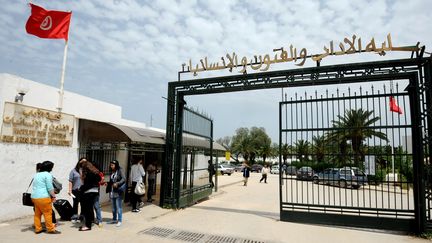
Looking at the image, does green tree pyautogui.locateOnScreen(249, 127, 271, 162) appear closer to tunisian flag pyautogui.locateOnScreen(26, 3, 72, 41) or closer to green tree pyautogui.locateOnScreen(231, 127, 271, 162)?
green tree pyautogui.locateOnScreen(231, 127, 271, 162)

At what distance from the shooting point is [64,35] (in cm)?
→ 1021

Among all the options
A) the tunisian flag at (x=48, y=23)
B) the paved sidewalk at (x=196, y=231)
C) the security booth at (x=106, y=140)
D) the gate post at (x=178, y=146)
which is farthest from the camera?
the gate post at (x=178, y=146)

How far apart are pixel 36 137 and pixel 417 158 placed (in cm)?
1030

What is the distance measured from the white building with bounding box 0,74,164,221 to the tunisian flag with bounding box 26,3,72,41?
1719mm

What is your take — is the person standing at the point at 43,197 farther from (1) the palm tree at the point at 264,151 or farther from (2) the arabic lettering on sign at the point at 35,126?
(1) the palm tree at the point at 264,151

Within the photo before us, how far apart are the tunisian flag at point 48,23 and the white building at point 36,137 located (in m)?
1.72

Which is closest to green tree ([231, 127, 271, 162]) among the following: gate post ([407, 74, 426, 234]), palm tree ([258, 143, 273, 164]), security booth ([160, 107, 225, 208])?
palm tree ([258, 143, 273, 164])

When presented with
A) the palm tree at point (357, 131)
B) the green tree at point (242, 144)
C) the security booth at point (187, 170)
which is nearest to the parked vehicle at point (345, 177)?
the palm tree at point (357, 131)

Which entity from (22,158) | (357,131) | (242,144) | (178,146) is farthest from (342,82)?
(242,144)

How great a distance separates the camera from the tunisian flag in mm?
9656

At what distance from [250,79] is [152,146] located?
16.3ft

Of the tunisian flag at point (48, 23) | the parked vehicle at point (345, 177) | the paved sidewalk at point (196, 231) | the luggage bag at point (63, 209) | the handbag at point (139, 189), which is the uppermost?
the tunisian flag at point (48, 23)

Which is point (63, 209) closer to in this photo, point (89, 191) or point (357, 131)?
point (89, 191)

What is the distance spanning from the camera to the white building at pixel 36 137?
7508mm
